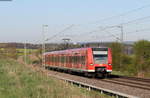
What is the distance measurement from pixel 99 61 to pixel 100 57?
36cm

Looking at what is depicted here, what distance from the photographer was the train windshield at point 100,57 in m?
24.7

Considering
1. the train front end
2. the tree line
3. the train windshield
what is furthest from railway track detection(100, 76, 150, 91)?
the tree line

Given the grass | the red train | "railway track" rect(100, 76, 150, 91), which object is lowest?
"railway track" rect(100, 76, 150, 91)

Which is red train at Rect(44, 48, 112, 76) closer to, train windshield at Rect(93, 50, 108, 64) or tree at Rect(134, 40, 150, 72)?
train windshield at Rect(93, 50, 108, 64)

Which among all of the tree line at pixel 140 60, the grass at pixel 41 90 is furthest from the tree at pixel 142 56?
the grass at pixel 41 90

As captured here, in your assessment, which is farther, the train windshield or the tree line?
the tree line

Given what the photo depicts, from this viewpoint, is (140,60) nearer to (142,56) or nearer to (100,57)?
(142,56)

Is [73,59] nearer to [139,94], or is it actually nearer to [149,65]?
[149,65]

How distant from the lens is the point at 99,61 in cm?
2478

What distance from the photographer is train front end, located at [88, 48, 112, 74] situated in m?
24.5

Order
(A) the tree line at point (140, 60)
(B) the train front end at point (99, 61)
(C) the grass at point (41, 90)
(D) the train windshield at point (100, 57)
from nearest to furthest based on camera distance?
(C) the grass at point (41, 90) < (B) the train front end at point (99, 61) < (D) the train windshield at point (100, 57) < (A) the tree line at point (140, 60)

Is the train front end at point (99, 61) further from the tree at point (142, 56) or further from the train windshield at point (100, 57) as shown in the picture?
the tree at point (142, 56)

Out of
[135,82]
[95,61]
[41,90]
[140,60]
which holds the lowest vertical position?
[135,82]

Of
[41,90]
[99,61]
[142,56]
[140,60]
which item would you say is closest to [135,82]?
[99,61]
